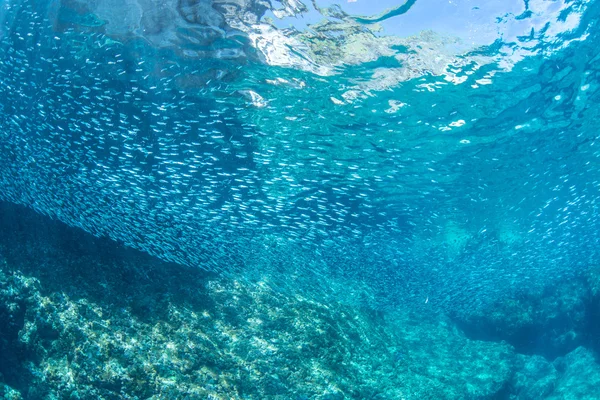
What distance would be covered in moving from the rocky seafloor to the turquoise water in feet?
2.56

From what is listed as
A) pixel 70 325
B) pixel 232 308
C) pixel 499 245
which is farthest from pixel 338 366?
pixel 499 245

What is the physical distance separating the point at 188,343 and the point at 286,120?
27.0ft

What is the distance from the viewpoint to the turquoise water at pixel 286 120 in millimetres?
9164

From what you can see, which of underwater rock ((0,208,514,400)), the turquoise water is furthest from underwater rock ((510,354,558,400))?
underwater rock ((0,208,514,400))

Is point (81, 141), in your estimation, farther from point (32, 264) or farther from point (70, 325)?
point (70, 325)

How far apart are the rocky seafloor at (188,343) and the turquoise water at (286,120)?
0.78 m

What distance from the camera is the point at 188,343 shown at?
10680 millimetres

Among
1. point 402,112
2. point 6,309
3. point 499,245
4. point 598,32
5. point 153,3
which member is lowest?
point 6,309

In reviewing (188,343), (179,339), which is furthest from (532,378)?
(179,339)

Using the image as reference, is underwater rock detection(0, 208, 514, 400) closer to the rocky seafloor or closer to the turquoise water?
the rocky seafloor

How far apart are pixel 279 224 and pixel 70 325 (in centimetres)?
1009

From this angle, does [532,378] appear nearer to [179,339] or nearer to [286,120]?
[179,339]

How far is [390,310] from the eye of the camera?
23266mm

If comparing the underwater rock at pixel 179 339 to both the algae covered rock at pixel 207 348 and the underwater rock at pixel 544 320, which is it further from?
the underwater rock at pixel 544 320
